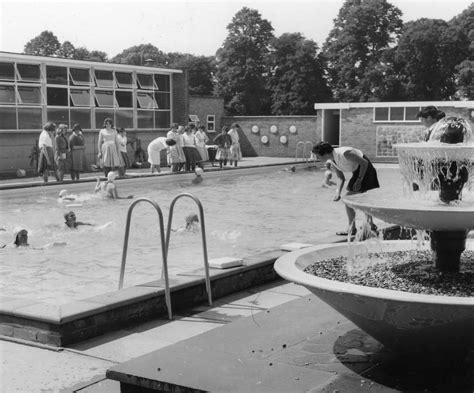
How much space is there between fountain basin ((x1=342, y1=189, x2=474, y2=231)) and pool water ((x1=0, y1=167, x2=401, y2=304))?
3.34m

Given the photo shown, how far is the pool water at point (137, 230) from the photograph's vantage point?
24.8ft

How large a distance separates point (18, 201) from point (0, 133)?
823cm

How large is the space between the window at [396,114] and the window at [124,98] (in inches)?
452

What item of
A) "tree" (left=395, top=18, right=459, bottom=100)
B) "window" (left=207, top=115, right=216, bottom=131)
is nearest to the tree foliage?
"tree" (left=395, top=18, right=459, bottom=100)

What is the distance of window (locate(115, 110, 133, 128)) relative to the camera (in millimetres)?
28938

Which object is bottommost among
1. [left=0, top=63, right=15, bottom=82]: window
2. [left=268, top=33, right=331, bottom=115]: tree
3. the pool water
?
the pool water

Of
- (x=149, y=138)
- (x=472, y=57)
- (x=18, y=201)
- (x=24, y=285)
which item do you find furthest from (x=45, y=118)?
(x=472, y=57)

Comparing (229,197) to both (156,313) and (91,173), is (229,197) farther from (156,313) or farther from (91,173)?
(156,313)

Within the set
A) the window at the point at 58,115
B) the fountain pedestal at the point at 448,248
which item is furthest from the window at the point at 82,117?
the fountain pedestal at the point at 448,248

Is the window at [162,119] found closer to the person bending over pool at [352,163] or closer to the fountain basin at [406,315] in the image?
the person bending over pool at [352,163]

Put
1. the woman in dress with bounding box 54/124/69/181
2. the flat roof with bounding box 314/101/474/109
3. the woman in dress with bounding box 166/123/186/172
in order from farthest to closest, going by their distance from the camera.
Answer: the flat roof with bounding box 314/101/474/109
the woman in dress with bounding box 166/123/186/172
the woman in dress with bounding box 54/124/69/181

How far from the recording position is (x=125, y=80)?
2928 centimetres

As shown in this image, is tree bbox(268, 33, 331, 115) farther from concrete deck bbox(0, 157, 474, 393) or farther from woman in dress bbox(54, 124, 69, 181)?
concrete deck bbox(0, 157, 474, 393)

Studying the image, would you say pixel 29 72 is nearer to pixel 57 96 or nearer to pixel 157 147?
pixel 57 96
